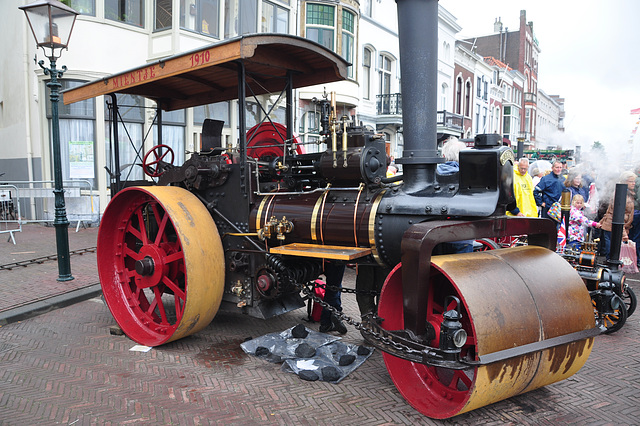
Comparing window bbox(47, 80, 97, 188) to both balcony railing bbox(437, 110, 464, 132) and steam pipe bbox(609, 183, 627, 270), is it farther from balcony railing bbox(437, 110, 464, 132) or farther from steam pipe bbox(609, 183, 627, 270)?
balcony railing bbox(437, 110, 464, 132)

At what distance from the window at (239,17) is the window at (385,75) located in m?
7.82

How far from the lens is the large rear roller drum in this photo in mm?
4020

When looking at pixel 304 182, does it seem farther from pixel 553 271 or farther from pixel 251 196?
pixel 553 271

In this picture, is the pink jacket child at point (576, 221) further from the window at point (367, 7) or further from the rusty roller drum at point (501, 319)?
the window at point (367, 7)

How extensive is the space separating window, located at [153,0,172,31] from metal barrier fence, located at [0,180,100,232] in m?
4.18

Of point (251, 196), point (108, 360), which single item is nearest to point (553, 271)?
point (251, 196)

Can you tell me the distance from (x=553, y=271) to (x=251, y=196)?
246 centimetres

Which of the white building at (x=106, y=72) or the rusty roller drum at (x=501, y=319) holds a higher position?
the white building at (x=106, y=72)

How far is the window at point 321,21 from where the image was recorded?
15781 millimetres

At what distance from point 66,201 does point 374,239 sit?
9.15 meters

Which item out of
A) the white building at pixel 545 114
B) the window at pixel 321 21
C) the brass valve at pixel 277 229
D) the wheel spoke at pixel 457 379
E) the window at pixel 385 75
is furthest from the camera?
the white building at pixel 545 114

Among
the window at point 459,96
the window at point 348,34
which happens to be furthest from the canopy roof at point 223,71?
the window at point 459,96

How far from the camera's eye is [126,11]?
38.4 feet

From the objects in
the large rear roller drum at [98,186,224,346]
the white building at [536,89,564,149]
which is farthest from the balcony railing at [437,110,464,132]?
the white building at [536,89,564,149]
